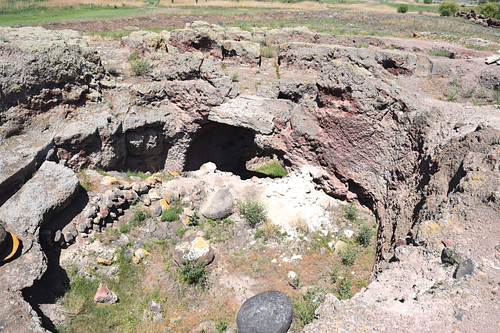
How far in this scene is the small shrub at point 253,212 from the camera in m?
8.07

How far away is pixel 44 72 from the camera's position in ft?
26.2

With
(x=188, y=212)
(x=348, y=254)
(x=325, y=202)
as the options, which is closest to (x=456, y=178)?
(x=348, y=254)

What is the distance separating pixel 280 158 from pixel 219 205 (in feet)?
7.89

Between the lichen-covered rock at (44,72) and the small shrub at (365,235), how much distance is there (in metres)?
8.24

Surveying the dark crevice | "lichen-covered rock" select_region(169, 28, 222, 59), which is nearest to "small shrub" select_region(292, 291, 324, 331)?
the dark crevice

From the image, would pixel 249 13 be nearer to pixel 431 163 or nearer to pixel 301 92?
pixel 301 92

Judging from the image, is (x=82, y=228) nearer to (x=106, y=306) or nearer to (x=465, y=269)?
(x=106, y=306)

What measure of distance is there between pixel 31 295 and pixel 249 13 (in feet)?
93.9

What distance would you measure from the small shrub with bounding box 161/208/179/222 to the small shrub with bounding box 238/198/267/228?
1695mm

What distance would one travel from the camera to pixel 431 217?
5305mm

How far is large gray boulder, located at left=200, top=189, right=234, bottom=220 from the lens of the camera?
836 cm

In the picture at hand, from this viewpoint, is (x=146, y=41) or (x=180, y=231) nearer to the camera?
(x=180, y=231)

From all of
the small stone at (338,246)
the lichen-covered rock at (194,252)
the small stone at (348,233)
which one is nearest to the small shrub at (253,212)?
the lichen-covered rock at (194,252)

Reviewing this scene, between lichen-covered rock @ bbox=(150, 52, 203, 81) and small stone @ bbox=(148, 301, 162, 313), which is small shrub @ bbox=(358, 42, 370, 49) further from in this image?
small stone @ bbox=(148, 301, 162, 313)
